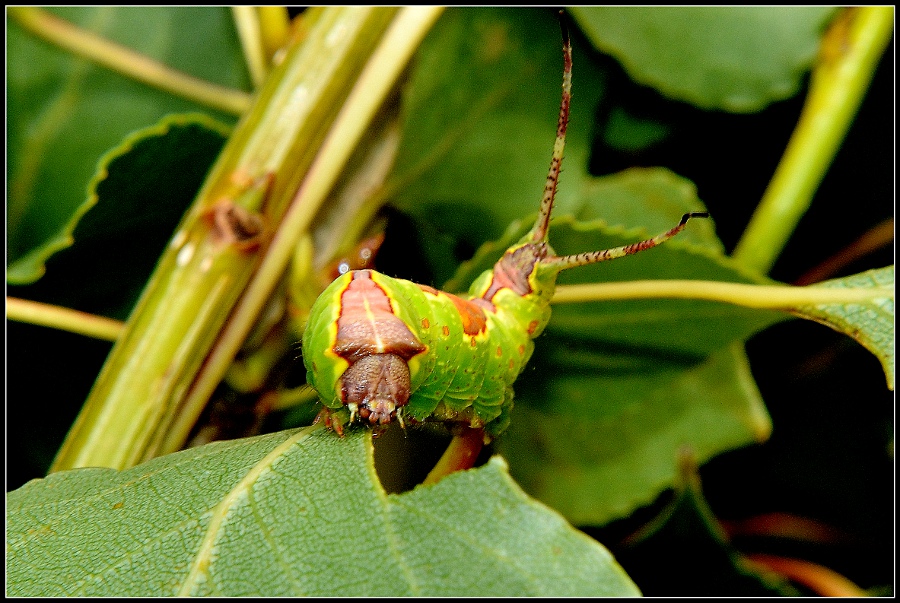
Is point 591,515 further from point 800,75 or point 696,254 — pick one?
point 800,75

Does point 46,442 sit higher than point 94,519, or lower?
lower

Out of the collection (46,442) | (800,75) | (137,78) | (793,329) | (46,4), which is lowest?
(793,329)

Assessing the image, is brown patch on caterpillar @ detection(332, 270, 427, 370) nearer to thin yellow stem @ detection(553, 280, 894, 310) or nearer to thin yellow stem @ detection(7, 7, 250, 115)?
thin yellow stem @ detection(553, 280, 894, 310)

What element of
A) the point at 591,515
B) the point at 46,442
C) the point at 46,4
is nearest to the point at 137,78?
the point at 46,4

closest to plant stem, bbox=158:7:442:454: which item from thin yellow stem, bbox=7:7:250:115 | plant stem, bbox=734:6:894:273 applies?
thin yellow stem, bbox=7:7:250:115

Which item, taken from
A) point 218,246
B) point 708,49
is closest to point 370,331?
point 218,246

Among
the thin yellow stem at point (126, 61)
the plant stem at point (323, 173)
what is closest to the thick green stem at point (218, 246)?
the plant stem at point (323, 173)

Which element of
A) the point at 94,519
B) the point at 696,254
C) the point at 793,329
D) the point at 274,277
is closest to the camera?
the point at 94,519
